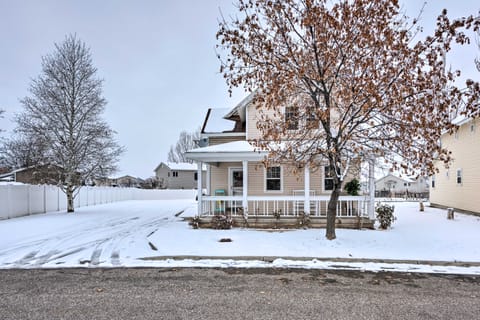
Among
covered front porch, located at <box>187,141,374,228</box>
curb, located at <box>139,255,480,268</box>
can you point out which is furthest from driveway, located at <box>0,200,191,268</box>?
covered front porch, located at <box>187,141,374,228</box>

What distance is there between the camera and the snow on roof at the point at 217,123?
15.4 metres

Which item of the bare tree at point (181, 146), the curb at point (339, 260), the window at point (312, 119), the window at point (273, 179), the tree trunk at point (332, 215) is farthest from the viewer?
the bare tree at point (181, 146)

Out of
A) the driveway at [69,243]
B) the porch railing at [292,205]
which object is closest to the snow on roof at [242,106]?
the porch railing at [292,205]

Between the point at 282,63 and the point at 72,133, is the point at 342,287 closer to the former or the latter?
the point at 282,63

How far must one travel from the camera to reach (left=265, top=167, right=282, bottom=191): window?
44.2 ft

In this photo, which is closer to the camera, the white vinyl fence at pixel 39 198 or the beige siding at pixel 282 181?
the beige siding at pixel 282 181

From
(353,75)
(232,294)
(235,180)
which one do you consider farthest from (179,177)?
(232,294)

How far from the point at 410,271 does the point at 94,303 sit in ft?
19.3

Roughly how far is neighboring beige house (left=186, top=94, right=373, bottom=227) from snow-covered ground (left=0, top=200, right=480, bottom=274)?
1220 mm

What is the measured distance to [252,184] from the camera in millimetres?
13672

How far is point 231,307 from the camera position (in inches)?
172

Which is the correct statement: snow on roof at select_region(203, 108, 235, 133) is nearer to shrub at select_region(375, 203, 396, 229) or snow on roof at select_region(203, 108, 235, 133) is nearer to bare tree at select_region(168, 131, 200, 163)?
shrub at select_region(375, 203, 396, 229)

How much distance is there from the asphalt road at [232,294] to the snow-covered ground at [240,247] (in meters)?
0.57

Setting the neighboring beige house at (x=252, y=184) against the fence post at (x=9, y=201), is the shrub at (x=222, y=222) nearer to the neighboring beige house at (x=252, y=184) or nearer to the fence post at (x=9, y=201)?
the neighboring beige house at (x=252, y=184)
